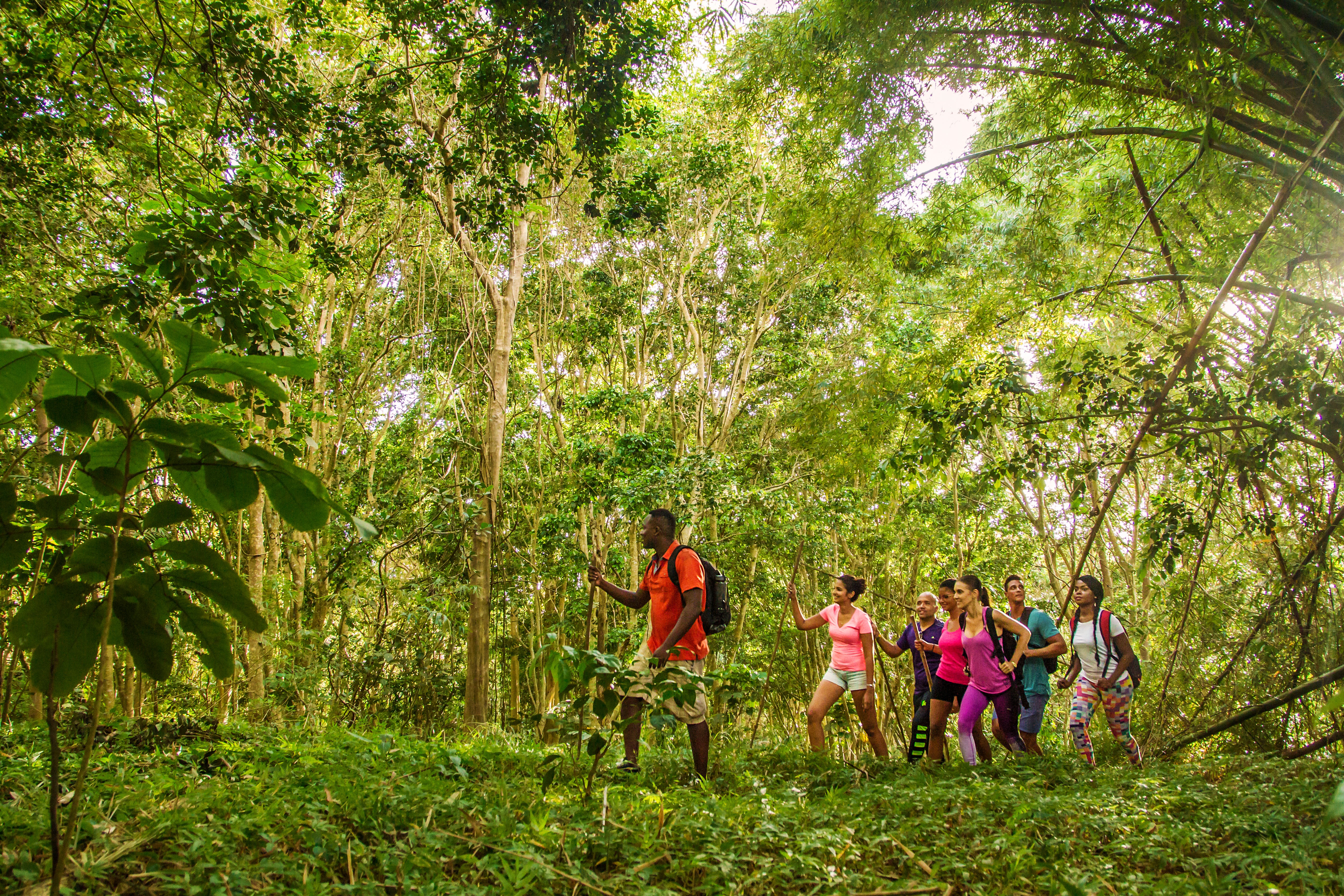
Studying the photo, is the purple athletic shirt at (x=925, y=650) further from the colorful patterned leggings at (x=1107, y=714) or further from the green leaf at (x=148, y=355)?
the green leaf at (x=148, y=355)

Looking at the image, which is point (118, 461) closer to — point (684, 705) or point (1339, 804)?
point (1339, 804)

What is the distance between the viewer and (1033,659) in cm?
525

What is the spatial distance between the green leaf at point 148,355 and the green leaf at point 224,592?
1.12 ft

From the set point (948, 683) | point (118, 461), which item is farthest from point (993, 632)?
point (118, 461)

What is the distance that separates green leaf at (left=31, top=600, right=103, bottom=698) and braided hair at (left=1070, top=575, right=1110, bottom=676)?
5363mm

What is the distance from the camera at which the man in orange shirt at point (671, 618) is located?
12.6 ft

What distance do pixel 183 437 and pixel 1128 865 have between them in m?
3.20

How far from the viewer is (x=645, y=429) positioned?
1273cm

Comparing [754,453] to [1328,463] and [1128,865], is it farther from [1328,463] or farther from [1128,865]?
[1128,865]

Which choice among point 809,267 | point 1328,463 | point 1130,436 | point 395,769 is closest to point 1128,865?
point 395,769

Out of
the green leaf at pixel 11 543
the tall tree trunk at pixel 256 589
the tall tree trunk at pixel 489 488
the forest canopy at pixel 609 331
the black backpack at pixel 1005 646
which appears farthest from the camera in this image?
the tall tree trunk at pixel 256 589

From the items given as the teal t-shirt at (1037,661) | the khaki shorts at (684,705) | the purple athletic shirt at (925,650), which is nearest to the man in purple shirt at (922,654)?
the purple athletic shirt at (925,650)

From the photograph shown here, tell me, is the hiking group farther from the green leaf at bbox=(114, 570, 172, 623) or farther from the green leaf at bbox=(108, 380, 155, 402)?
the green leaf at bbox=(108, 380, 155, 402)

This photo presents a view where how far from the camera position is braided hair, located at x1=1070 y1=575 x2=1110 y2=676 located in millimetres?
5125
